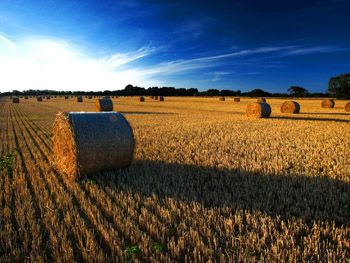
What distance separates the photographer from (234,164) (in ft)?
21.9

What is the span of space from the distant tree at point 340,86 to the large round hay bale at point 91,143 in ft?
255

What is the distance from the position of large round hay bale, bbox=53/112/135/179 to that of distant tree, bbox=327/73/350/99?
77583 mm

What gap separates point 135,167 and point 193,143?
338 centimetres

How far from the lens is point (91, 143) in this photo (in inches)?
236

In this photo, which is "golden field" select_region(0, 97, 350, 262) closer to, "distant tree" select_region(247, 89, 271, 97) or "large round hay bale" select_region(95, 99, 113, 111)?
"large round hay bale" select_region(95, 99, 113, 111)

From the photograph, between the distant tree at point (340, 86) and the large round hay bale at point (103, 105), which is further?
the distant tree at point (340, 86)

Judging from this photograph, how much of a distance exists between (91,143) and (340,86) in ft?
271

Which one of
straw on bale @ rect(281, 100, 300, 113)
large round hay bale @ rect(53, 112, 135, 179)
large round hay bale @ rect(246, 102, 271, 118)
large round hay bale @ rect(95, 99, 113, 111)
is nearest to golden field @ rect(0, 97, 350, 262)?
large round hay bale @ rect(53, 112, 135, 179)

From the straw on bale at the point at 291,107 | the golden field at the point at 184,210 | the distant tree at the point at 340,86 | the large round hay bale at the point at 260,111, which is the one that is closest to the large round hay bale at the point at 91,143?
the golden field at the point at 184,210

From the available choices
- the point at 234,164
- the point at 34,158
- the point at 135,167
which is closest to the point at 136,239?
the point at 135,167

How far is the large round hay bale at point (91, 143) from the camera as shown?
5.90 meters

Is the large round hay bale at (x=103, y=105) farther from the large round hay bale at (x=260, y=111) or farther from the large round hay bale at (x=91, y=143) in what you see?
the large round hay bale at (x=91, y=143)

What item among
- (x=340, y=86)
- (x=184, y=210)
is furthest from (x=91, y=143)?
(x=340, y=86)

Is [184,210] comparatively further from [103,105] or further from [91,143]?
[103,105]
